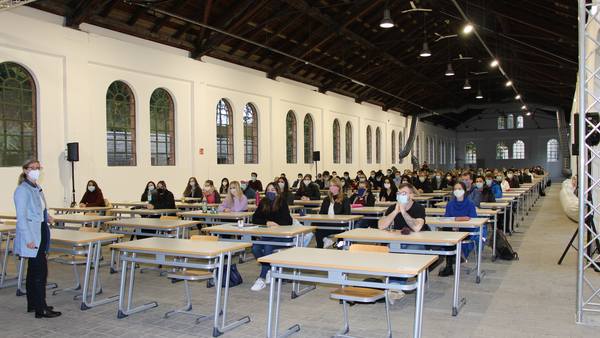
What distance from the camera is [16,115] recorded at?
35.6 ft

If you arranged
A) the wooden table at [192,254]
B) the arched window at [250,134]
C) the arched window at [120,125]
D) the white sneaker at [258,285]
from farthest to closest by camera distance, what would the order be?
the arched window at [250,134] < the arched window at [120,125] < the white sneaker at [258,285] < the wooden table at [192,254]

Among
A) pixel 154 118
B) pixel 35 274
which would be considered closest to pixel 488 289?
pixel 35 274

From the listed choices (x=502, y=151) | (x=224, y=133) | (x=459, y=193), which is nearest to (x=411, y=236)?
(x=459, y=193)

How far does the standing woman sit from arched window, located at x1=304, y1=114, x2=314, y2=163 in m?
17.0

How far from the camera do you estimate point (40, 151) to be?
11.1 meters

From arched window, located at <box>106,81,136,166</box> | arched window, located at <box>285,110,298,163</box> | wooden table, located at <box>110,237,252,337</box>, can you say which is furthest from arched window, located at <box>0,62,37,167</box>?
arched window, located at <box>285,110,298,163</box>

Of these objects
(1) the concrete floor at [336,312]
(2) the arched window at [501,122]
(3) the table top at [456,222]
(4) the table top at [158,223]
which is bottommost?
(1) the concrete floor at [336,312]

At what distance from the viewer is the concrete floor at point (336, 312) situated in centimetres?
428

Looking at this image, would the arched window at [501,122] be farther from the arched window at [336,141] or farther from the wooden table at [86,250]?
the wooden table at [86,250]

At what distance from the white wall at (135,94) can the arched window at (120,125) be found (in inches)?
8.4

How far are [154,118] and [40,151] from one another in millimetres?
3780

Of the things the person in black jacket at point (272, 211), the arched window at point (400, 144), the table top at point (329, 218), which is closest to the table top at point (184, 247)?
the person in black jacket at point (272, 211)

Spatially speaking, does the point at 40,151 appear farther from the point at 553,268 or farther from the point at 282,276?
the point at 553,268

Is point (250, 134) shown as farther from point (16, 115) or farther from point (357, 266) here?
point (357, 266)
